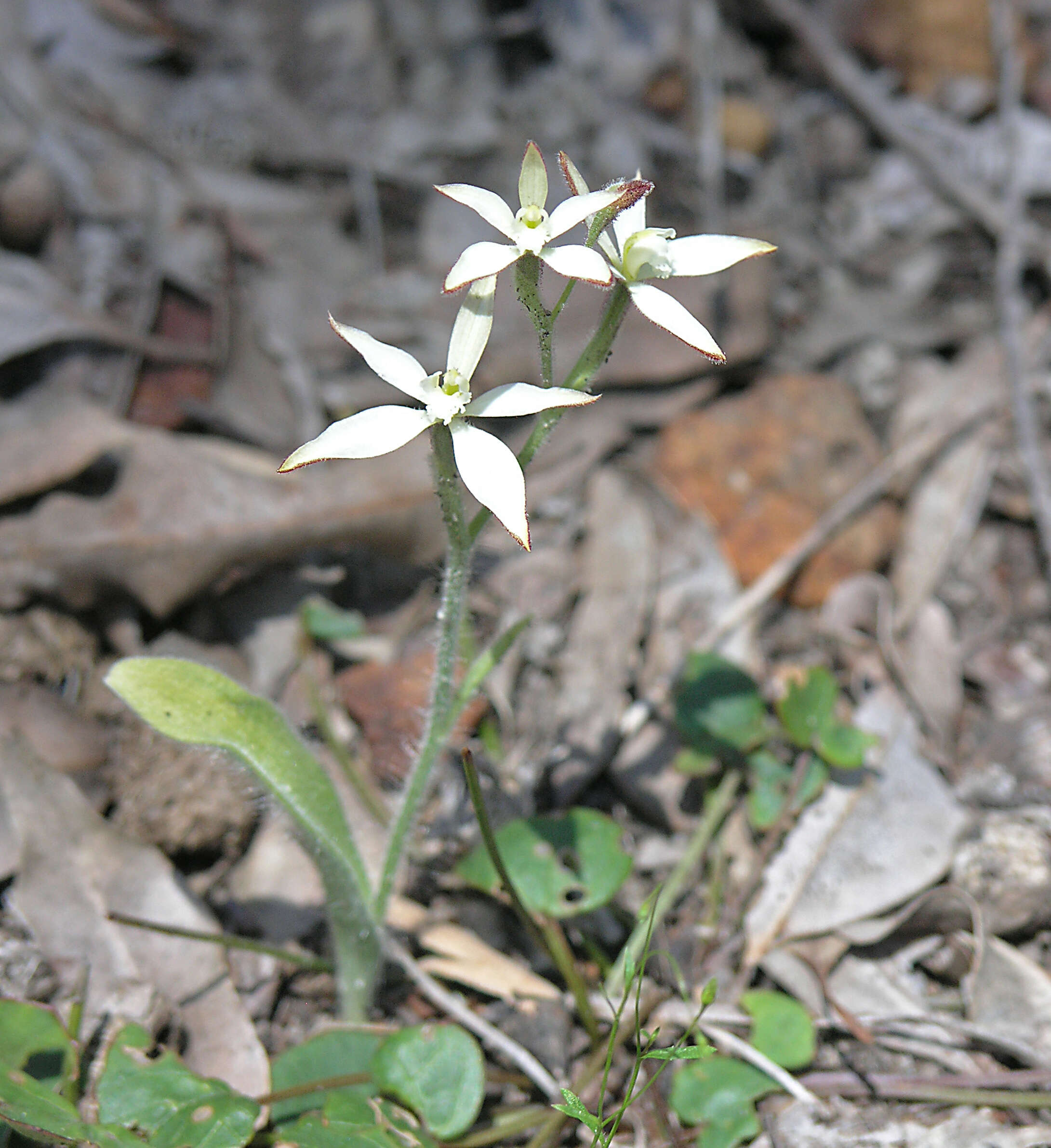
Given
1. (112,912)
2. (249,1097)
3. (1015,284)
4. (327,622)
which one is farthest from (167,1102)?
(1015,284)

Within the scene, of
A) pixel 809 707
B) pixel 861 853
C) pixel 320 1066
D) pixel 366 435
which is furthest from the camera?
pixel 809 707

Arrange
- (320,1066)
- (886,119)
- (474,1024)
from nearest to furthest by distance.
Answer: (320,1066) < (474,1024) < (886,119)

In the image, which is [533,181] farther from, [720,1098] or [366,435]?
[720,1098]

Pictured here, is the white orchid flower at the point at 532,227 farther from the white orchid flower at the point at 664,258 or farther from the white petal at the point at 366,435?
the white petal at the point at 366,435

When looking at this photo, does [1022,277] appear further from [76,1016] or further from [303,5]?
[76,1016]

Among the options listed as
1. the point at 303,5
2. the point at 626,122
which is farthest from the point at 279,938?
the point at 303,5

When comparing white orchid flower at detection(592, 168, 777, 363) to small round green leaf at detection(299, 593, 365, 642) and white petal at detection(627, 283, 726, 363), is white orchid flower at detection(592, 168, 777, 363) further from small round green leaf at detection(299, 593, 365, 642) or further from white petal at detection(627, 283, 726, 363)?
small round green leaf at detection(299, 593, 365, 642)
